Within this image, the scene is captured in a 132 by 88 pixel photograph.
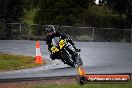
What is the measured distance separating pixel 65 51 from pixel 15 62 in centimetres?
250

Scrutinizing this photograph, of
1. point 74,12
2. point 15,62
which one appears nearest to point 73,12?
point 74,12

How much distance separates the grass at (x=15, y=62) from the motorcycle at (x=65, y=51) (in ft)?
4.71

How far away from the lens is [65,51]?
1984 cm

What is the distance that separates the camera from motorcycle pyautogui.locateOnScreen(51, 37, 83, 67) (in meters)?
19.6

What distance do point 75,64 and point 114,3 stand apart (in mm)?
25608

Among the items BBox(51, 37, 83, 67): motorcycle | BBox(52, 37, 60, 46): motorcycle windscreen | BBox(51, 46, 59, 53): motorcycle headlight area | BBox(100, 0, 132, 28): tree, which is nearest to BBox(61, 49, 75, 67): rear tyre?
BBox(51, 37, 83, 67): motorcycle

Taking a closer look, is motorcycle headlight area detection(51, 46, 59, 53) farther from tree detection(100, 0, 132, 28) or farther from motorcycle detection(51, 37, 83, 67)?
tree detection(100, 0, 132, 28)

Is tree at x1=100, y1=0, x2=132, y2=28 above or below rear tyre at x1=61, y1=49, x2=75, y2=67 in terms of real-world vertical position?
above

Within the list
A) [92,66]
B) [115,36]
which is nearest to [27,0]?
[115,36]

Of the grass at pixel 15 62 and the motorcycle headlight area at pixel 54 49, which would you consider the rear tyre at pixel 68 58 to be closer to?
the motorcycle headlight area at pixel 54 49

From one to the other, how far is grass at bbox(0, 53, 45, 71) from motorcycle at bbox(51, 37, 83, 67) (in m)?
1.43

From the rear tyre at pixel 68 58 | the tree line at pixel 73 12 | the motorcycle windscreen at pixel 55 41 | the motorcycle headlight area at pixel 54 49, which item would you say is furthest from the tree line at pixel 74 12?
the motorcycle headlight area at pixel 54 49

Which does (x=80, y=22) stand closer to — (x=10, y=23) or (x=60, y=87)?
(x=10, y=23)

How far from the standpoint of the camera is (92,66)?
20.5 meters
